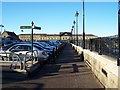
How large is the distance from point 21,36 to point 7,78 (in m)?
168

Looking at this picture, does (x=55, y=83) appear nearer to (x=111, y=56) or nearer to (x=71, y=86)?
(x=71, y=86)

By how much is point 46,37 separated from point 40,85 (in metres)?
171

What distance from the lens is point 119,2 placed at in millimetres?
9367

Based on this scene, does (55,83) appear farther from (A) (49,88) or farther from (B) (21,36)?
(B) (21,36)

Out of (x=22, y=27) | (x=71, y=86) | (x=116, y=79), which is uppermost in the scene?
(x=22, y=27)

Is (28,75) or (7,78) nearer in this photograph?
(7,78)

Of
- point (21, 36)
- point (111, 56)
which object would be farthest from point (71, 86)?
point (21, 36)

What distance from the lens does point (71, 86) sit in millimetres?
11719

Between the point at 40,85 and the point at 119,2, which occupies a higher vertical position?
the point at 119,2

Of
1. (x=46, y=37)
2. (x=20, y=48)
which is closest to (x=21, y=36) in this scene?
(x=46, y=37)

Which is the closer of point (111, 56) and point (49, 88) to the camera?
point (49, 88)

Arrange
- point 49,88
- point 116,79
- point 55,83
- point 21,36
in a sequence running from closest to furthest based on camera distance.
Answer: point 116,79 < point 49,88 < point 55,83 < point 21,36

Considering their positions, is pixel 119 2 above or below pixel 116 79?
above

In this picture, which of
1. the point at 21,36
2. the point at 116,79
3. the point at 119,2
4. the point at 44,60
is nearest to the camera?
the point at 116,79
